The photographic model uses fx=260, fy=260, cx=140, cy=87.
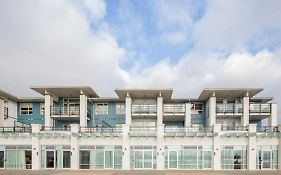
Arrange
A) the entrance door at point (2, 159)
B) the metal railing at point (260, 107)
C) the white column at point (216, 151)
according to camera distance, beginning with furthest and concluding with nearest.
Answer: the metal railing at point (260, 107) → the entrance door at point (2, 159) → the white column at point (216, 151)

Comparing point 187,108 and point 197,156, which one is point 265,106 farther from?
point 197,156

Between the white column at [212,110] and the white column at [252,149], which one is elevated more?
the white column at [212,110]

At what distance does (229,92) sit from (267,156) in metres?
9.90

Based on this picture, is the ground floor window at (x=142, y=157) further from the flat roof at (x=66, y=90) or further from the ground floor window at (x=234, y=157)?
the flat roof at (x=66, y=90)

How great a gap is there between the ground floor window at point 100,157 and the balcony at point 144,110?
24.7ft

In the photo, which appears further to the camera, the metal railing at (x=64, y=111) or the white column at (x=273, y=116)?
the metal railing at (x=64, y=111)

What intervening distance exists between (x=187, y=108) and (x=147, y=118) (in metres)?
6.40

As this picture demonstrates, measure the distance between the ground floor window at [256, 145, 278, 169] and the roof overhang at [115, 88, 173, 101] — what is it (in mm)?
13679

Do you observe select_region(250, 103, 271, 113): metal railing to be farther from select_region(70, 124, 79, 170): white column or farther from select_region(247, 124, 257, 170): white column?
select_region(70, 124, 79, 170): white column

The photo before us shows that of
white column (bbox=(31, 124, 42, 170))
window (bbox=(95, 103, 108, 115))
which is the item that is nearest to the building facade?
white column (bbox=(31, 124, 42, 170))

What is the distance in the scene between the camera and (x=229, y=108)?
38719 millimetres

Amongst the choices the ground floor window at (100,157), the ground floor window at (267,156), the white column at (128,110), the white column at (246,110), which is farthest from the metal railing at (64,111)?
the ground floor window at (267,156)

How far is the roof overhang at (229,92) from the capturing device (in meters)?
36.2

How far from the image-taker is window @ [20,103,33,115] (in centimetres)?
4216
